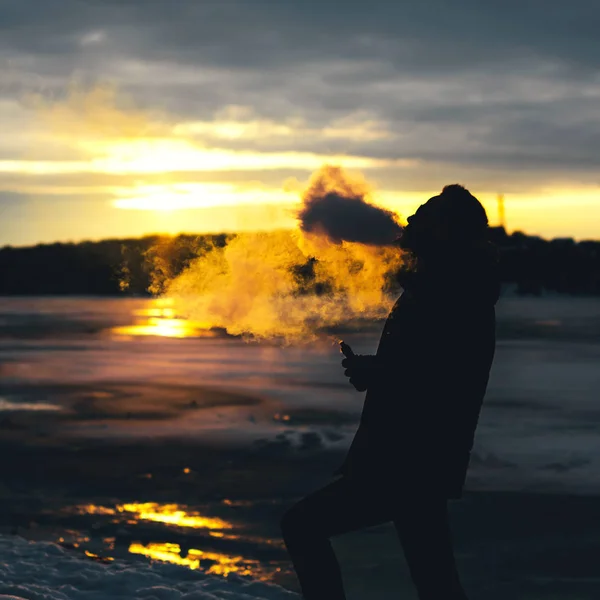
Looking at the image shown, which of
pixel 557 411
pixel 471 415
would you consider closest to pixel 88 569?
pixel 471 415

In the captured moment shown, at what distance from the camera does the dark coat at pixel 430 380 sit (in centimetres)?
394

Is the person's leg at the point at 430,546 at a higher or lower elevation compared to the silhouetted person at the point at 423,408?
lower

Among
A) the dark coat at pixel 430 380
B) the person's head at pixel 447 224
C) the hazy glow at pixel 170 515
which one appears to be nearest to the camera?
the dark coat at pixel 430 380

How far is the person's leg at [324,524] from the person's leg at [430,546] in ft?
0.38

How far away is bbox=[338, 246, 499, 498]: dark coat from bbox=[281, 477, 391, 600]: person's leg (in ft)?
0.35

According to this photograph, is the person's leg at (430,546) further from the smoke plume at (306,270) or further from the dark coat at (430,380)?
the smoke plume at (306,270)

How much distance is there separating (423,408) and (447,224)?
2.56 ft

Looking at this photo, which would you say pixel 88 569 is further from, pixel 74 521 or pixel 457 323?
pixel 457 323

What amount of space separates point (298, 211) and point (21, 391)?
14.5 meters

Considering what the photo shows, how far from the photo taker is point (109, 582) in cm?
653

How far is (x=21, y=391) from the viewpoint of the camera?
61.6 feet

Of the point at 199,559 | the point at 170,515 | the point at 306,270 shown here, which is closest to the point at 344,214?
the point at 306,270

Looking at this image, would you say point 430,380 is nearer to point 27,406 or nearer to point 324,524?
point 324,524

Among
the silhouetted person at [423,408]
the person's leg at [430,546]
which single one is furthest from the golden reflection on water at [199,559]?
the person's leg at [430,546]
